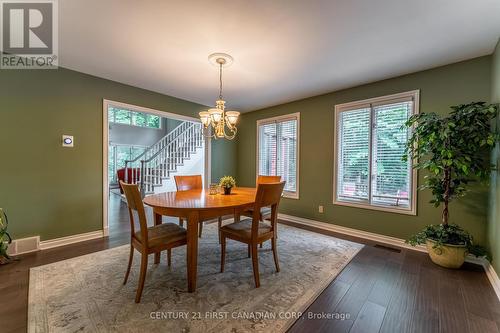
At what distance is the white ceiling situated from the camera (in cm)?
178

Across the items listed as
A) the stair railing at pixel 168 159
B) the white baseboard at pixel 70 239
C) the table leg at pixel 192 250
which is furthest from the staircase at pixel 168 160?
the table leg at pixel 192 250

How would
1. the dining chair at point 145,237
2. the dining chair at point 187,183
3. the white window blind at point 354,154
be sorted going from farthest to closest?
the white window blind at point 354,154
the dining chair at point 187,183
the dining chair at point 145,237

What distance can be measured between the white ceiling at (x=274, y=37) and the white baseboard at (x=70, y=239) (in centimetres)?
238

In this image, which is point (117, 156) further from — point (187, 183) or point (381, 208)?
point (381, 208)

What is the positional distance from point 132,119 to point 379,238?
30.6 ft

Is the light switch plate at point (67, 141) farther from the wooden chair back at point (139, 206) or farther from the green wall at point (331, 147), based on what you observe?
the green wall at point (331, 147)

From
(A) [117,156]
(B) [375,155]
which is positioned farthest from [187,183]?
(A) [117,156]

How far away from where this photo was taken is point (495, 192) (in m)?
2.16

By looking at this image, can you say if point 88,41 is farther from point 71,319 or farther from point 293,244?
point 293,244

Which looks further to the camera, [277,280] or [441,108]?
[441,108]

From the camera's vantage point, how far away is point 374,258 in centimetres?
264

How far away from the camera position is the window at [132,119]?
27.2ft

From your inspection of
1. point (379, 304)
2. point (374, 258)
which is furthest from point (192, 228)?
point (374, 258)

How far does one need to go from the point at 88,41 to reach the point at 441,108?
4285mm
